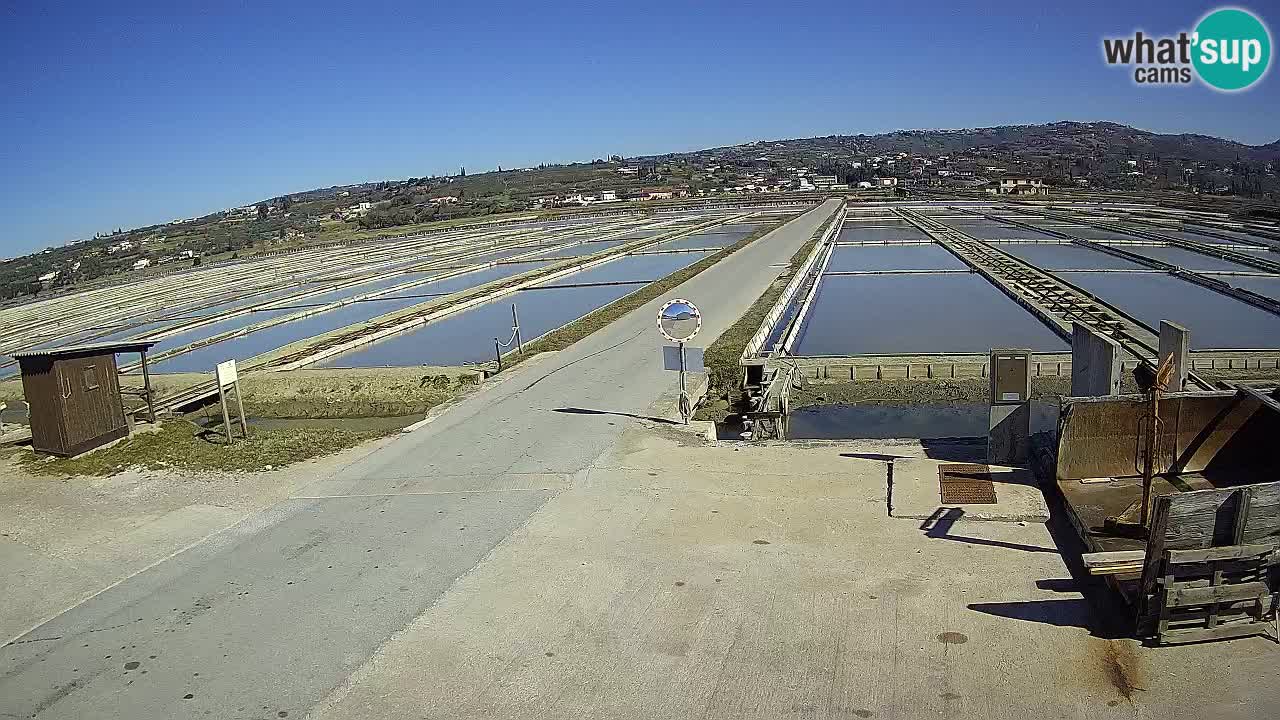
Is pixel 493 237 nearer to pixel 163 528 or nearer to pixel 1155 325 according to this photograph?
pixel 1155 325

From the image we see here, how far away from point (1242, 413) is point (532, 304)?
24661 mm

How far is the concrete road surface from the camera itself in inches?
228

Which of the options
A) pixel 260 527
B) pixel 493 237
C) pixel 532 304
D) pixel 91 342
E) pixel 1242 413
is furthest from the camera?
pixel 493 237

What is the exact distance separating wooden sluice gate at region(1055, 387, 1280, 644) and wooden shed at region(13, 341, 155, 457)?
40.8ft

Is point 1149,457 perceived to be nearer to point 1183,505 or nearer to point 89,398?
point 1183,505

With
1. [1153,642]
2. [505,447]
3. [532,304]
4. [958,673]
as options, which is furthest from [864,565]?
[532,304]

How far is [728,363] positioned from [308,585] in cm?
1110

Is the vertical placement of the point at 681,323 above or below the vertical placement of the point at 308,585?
above

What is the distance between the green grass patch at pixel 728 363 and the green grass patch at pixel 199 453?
594cm

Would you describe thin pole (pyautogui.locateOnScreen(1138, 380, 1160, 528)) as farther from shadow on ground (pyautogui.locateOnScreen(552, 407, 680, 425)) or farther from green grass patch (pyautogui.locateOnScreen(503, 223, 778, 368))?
green grass patch (pyautogui.locateOnScreen(503, 223, 778, 368))

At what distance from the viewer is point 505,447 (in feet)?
36.6

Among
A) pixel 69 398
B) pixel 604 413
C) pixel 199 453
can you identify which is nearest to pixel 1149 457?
pixel 604 413

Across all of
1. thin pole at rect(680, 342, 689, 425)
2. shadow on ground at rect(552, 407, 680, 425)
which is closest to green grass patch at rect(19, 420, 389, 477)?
shadow on ground at rect(552, 407, 680, 425)

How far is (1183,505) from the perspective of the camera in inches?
215
